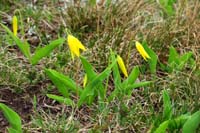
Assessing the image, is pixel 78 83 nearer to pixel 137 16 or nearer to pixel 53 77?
pixel 53 77

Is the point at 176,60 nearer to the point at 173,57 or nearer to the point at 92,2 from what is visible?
the point at 173,57

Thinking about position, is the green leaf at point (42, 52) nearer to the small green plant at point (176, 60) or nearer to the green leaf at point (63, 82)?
the green leaf at point (63, 82)

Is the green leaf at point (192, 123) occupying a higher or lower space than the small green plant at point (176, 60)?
lower

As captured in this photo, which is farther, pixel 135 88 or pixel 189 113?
pixel 135 88

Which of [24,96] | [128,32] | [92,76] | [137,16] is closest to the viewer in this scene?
[92,76]

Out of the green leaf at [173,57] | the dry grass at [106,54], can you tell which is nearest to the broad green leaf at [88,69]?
the dry grass at [106,54]

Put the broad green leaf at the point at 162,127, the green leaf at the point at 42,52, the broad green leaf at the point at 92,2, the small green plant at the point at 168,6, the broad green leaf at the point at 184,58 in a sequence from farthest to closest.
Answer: the small green plant at the point at 168,6 < the broad green leaf at the point at 92,2 < the broad green leaf at the point at 184,58 < the green leaf at the point at 42,52 < the broad green leaf at the point at 162,127

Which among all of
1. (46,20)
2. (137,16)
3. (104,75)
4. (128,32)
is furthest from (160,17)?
(104,75)

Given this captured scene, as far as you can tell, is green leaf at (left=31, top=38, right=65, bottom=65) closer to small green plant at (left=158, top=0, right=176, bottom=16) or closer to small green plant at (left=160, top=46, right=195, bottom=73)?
small green plant at (left=160, top=46, right=195, bottom=73)

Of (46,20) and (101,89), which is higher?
(46,20)

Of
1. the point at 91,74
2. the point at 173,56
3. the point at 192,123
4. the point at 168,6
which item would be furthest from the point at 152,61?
the point at 168,6
